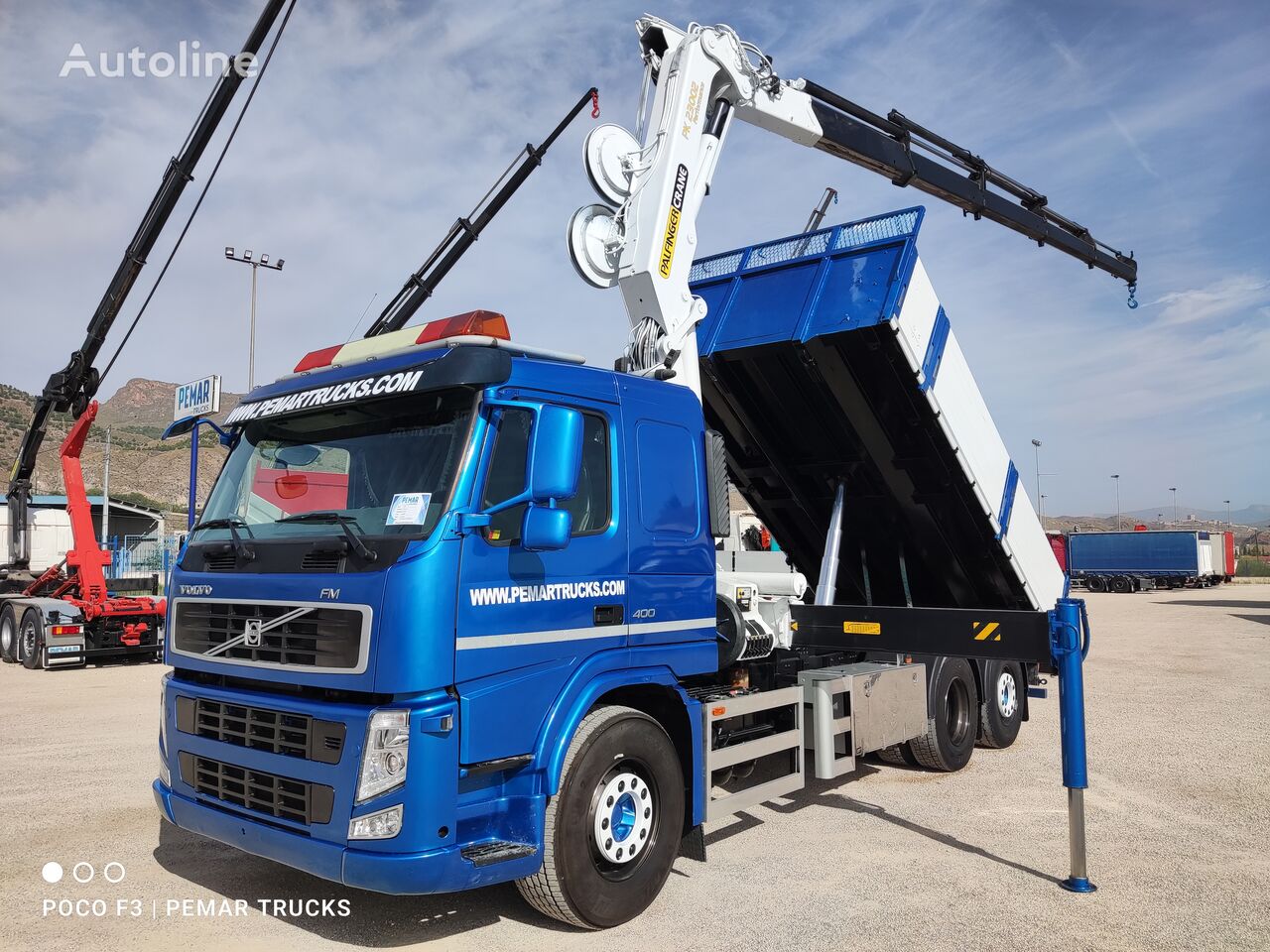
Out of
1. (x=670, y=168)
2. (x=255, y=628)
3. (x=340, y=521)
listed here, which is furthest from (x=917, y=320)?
(x=255, y=628)

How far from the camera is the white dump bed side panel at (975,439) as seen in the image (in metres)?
6.35

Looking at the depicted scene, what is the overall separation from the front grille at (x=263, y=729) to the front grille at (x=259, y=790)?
11 cm

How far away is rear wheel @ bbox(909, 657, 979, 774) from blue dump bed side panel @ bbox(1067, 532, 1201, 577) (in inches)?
1576

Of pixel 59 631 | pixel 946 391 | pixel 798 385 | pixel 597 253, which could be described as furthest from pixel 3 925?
pixel 59 631

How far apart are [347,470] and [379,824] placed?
1588 mm

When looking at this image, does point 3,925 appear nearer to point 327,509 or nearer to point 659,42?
point 327,509

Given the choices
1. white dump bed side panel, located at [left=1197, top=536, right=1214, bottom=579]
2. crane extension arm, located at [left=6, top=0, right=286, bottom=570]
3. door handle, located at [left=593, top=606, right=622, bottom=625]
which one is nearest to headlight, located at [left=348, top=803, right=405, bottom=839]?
door handle, located at [left=593, top=606, right=622, bottom=625]

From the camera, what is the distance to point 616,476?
187 inches

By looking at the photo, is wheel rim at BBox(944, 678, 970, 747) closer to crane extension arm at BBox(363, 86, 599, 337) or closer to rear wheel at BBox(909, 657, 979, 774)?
rear wheel at BBox(909, 657, 979, 774)

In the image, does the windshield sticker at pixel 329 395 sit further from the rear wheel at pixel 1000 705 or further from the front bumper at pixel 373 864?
the rear wheel at pixel 1000 705

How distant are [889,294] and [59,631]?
1408 centimetres

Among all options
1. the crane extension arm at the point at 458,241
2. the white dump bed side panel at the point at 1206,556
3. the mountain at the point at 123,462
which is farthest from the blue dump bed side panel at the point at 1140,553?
the mountain at the point at 123,462

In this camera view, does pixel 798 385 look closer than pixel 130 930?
No

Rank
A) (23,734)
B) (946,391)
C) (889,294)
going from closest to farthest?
(889,294) < (946,391) < (23,734)
